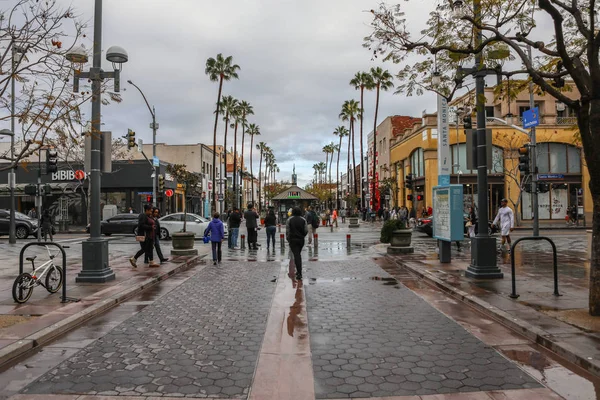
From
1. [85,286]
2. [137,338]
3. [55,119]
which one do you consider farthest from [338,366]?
[85,286]

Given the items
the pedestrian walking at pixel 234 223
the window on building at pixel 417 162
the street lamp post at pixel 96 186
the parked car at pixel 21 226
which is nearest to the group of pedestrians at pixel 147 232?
the street lamp post at pixel 96 186

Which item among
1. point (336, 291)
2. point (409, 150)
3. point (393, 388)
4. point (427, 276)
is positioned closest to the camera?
point (393, 388)

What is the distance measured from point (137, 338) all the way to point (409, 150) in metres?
41.7

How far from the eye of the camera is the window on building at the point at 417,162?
42.1m

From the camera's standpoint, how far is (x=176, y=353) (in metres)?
5.56

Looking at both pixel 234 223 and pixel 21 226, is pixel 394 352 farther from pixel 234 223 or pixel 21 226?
pixel 21 226

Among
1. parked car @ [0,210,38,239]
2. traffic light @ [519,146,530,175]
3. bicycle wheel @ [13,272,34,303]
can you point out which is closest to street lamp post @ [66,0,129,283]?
bicycle wheel @ [13,272,34,303]

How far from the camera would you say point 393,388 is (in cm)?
445

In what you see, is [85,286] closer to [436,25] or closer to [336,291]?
[336,291]

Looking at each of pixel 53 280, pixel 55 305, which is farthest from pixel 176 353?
pixel 53 280

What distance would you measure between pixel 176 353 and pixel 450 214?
357 inches

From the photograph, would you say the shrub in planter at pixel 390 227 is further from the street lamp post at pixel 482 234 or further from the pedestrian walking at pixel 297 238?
the pedestrian walking at pixel 297 238

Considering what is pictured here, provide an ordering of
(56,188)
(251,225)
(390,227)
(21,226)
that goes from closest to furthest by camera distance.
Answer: (390,227), (251,225), (21,226), (56,188)

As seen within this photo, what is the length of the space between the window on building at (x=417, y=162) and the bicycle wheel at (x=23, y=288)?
3674 centimetres
